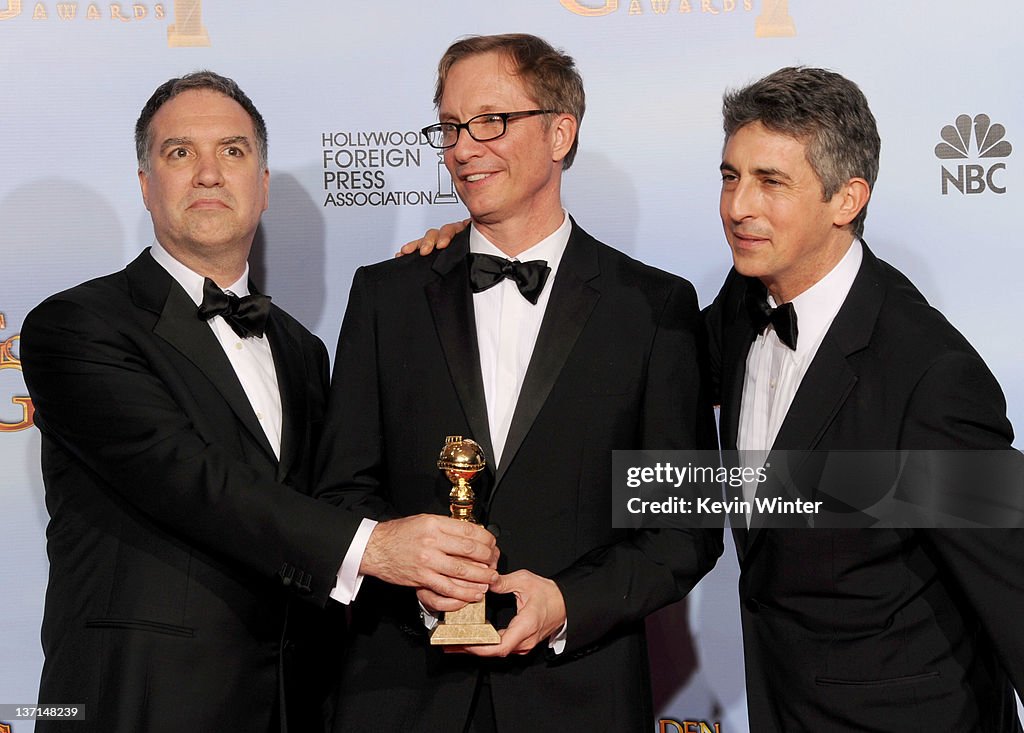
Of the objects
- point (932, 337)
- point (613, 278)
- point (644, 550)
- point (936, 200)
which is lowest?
point (644, 550)

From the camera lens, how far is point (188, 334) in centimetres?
246

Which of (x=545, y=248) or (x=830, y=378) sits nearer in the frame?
(x=830, y=378)

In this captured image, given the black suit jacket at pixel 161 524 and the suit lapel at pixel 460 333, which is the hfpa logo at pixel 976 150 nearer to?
the suit lapel at pixel 460 333

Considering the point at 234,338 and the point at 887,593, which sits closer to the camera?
the point at 887,593

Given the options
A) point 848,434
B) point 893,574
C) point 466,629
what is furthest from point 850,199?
point 466,629

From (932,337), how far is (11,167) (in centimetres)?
258

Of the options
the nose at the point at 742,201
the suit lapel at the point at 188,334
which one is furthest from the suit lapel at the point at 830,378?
the suit lapel at the point at 188,334

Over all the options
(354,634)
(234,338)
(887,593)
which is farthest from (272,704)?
(887,593)

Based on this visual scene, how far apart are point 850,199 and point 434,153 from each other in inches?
52.9

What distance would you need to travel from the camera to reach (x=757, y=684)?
7.50 ft

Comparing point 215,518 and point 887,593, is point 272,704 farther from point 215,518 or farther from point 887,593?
point 887,593

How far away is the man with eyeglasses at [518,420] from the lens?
221 centimetres

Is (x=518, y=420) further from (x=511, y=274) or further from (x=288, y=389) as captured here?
(x=288, y=389)

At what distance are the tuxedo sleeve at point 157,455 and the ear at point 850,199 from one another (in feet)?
3.76
